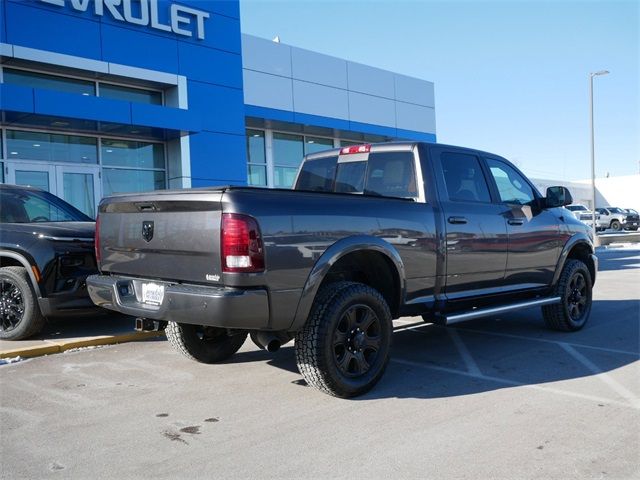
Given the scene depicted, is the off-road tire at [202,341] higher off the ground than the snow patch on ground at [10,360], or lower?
higher

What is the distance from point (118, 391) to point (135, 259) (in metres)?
1.12

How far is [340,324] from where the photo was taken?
4344mm

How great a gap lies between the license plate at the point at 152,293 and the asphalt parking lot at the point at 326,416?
0.79 m

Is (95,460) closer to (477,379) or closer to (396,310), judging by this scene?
(396,310)

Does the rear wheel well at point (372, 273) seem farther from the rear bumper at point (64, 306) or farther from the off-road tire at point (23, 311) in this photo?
the off-road tire at point (23, 311)

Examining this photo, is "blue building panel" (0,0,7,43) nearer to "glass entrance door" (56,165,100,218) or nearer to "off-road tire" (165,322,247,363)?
"glass entrance door" (56,165,100,218)

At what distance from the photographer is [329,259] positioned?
13.6 feet

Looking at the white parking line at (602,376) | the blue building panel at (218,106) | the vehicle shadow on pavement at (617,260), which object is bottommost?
the vehicle shadow on pavement at (617,260)

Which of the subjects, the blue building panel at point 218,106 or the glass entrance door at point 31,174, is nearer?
the glass entrance door at point 31,174

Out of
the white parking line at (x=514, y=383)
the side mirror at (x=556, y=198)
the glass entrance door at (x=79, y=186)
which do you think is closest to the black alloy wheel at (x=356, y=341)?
the white parking line at (x=514, y=383)

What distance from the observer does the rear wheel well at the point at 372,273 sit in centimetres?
461

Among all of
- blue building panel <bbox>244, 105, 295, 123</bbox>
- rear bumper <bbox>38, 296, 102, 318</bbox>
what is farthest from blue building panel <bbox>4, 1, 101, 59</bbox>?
rear bumper <bbox>38, 296, 102, 318</bbox>

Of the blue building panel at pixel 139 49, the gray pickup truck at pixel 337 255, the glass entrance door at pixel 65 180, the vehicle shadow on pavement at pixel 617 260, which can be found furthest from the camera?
the vehicle shadow on pavement at pixel 617 260

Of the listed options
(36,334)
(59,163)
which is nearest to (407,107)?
(59,163)
